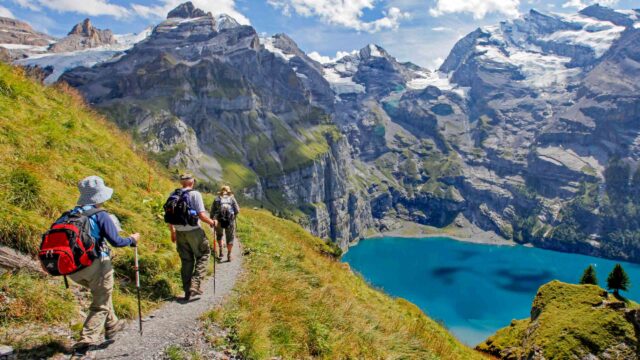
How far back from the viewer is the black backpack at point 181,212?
1209 centimetres

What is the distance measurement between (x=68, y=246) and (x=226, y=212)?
1040 cm

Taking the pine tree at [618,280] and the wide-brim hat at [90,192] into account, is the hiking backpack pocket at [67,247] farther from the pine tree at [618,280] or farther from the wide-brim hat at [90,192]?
the pine tree at [618,280]

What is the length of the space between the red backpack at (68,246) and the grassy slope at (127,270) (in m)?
1.85

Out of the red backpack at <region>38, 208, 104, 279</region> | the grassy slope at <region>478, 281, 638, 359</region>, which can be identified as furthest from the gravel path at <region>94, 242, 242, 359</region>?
the grassy slope at <region>478, 281, 638, 359</region>

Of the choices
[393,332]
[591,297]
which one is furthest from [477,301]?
[393,332]

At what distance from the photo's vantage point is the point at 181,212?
39.6 feet

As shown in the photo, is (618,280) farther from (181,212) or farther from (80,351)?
(80,351)

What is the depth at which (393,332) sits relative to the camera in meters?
14.1

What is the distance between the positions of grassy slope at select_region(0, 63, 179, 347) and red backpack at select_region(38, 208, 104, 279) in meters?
1.85

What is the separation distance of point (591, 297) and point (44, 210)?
26.7 metres

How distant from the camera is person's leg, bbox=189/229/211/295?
12.4 m

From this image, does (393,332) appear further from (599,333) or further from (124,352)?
(599,333)

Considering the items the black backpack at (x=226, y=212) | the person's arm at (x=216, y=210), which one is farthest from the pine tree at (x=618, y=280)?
the person's arm at (x=216, y=210)

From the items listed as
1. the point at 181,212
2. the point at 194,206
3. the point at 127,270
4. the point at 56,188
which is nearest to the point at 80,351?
the point at 127,270
